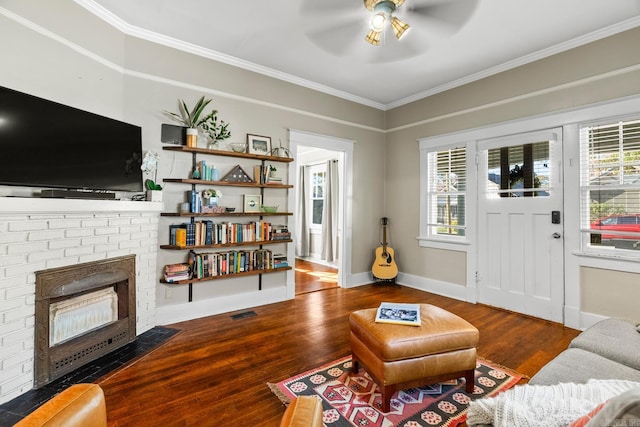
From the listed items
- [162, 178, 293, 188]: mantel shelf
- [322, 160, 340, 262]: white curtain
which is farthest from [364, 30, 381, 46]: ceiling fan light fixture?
[322, 160, 340, 262]: white curtain

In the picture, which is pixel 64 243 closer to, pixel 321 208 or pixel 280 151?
pixel 280 151

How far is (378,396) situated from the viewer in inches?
74.1

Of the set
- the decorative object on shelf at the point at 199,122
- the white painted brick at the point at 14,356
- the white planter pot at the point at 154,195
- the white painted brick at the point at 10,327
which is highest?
the decorative object on shelf at the point at 199,122

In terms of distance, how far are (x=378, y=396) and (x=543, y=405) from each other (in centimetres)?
122

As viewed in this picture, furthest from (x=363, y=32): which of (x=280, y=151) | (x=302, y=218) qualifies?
(x=302, y=218)

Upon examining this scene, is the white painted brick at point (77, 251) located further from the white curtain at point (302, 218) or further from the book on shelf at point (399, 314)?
the white curtain at point (302, 218)

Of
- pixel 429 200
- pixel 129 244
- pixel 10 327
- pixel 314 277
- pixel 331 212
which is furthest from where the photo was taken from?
pixel 331 212

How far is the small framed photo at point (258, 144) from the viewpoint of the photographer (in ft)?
11.8

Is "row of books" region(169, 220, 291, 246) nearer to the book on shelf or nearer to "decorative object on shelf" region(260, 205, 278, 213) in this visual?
"decorative object on shelf" region(260, 205, 278, 213)

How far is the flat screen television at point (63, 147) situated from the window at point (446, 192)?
3.70 m

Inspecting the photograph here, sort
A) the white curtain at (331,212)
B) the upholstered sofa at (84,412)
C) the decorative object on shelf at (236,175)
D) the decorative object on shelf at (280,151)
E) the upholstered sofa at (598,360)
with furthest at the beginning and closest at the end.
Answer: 1. the white curtain at (331,212)
2. the decorative object on shelf at (280,151)
3. the decorative object on shelf at (236,175)
4. the upholstered sofa at (598,360)
5. the upholstered sofa at (84,412)

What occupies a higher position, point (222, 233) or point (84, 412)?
point (222, 233)

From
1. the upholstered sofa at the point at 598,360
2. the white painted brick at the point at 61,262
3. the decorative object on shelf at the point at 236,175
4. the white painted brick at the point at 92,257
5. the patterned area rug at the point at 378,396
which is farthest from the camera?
the decorative object on shelf at the point at 236,175

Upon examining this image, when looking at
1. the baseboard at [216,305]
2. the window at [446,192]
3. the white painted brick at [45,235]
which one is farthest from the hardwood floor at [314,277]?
the white painted brick at [45,235]
